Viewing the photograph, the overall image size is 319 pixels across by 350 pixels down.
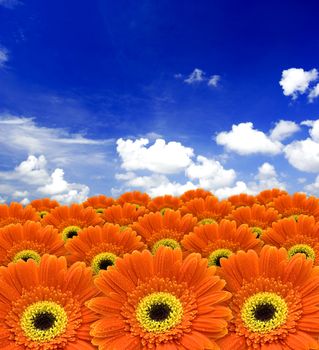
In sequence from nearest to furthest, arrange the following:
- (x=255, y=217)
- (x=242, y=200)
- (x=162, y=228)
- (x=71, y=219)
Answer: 1. (x=162, y=228)
2. (x=255, y=217)
3. (x=71, y=219)
4. (x=242, y=200)

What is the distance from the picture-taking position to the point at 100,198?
435cm

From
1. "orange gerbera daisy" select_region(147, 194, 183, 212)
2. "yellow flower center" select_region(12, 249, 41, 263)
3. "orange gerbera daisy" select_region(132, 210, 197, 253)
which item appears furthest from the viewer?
"orange gerbera daisy" select_region(147, 194, 183, 212)

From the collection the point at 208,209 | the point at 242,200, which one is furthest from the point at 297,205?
the point at 242,200

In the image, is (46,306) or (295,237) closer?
(46,306)

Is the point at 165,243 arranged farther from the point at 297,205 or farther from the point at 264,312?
the point at 297,205

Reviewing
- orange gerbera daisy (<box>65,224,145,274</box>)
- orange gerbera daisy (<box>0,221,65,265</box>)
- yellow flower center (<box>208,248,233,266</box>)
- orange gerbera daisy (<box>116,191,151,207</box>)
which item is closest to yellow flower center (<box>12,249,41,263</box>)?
orange gerbera daisy (<box>0,221,65,265</box>)

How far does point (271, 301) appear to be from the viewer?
1.42 meters

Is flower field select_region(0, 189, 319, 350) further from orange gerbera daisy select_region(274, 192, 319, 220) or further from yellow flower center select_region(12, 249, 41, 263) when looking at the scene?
orange gerbera daisy select_region(274, 192, 319, 220)

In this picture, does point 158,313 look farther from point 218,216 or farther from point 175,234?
point 218,216

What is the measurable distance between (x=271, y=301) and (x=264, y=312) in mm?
41

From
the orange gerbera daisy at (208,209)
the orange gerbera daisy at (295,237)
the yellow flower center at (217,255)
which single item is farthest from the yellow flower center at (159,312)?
the orange gerbera daisy at (208,209)

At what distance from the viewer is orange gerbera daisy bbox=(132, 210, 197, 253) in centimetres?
242

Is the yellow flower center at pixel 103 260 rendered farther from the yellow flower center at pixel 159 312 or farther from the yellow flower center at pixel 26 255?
the yellow flower center at pixel 159 312

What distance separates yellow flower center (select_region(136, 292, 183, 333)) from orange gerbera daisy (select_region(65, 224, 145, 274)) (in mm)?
695
